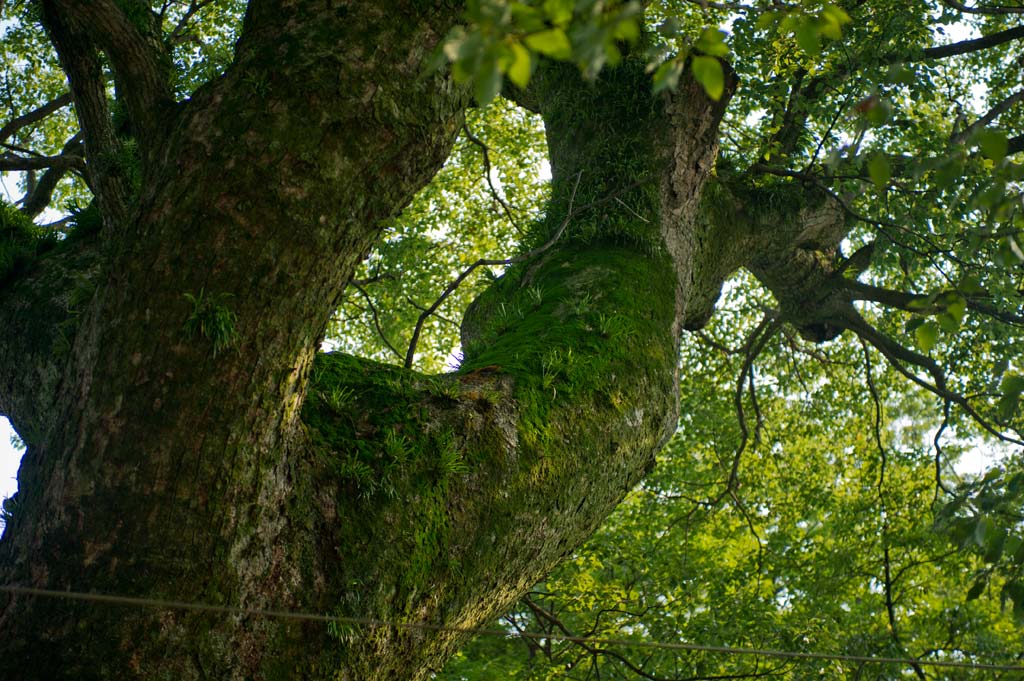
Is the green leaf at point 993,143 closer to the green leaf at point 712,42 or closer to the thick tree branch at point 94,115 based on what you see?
the green leaf at point 712,42

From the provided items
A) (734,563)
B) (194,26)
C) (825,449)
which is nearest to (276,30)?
(194,26)

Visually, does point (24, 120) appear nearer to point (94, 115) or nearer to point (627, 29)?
point (94, 115)

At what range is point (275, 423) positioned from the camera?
2.50 meters

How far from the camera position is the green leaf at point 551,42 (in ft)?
5.34

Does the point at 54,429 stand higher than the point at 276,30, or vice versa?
the point at 276,30

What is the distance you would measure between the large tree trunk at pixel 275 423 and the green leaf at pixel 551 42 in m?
1.12

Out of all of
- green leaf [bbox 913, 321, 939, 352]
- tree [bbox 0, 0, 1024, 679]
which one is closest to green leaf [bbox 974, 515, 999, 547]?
tree [bbox 0, 0, 1024, 679]

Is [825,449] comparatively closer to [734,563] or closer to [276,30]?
[734,563]

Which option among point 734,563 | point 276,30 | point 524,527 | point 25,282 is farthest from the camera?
point 734,563

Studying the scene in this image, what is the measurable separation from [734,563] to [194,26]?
8.53 metres

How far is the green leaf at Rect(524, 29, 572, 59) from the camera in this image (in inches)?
64.1

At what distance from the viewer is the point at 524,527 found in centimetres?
318

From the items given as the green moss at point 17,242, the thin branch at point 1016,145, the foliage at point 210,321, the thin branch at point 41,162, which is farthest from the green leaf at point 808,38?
the thin branch at point 1016,145

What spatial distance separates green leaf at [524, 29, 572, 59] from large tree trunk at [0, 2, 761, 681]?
3.68 ft
